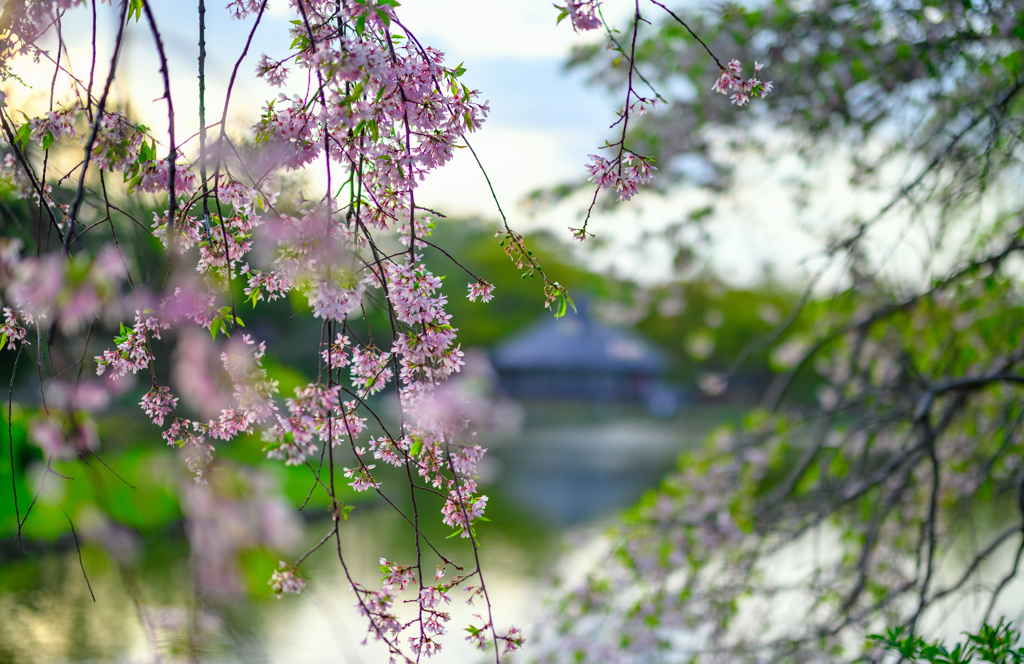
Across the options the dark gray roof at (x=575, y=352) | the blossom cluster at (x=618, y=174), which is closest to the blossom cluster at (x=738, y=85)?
the blossom cluster at (x=618, y=174)

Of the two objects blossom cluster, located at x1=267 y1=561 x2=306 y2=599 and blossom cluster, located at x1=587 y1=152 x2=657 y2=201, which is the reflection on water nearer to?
blossom cluster, located at x1=267 y1=561 x2=306 y2=599

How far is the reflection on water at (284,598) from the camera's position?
2.84 m

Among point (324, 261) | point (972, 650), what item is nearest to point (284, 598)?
point (972, 650)

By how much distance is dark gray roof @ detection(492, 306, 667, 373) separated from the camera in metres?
21.4

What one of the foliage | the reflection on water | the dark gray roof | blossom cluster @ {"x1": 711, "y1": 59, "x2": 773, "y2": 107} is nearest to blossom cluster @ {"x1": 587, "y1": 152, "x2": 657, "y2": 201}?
blossom cluster @ {"x1": 711, "y1": 59, "x2": 773, "y2": 107}

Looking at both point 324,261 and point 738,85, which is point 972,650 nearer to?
point 738,85

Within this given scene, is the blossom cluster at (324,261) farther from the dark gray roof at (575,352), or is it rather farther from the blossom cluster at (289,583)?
the dark gray roof at (575,352)

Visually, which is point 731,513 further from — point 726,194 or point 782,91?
point 782,91

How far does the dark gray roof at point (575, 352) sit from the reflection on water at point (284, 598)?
12.5 m

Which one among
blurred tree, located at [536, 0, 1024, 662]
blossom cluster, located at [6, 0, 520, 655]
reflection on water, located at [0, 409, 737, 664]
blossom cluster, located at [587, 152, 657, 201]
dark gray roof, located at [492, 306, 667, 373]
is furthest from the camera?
dark gray roof, located at [492, 306, 667, 373]

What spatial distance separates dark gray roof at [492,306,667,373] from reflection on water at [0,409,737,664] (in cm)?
1252

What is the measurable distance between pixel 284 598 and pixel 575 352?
56.1 ft

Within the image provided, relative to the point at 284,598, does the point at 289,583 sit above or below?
below

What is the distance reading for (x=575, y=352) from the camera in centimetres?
2161
